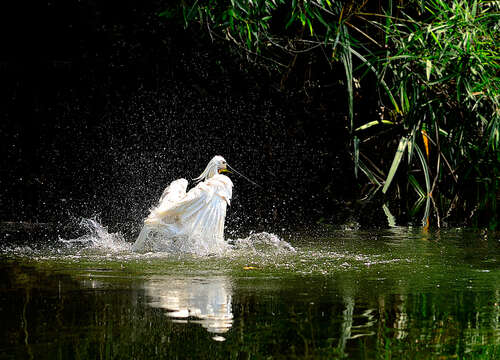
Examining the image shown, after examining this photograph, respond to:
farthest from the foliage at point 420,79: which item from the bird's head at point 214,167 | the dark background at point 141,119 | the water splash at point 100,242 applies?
the water splash at point 100,242

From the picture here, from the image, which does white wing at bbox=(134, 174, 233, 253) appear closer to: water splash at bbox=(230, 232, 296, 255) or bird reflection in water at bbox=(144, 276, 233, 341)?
water splash at bbox=(230, 232, 296, 255)

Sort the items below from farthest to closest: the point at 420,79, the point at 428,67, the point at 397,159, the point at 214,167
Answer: the point at 397,159 < the point at 420,79 < the point at 428,67 < the point at 214,167

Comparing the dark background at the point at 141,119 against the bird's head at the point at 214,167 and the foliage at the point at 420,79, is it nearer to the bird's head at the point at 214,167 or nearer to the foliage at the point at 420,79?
the foliage at the point at 420,79

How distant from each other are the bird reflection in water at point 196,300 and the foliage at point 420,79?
350 centimetres

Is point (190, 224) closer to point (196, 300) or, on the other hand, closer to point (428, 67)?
point (196, 300)

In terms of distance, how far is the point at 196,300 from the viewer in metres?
5.03

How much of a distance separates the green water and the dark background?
180 inches

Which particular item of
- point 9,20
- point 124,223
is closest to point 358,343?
point 124,223

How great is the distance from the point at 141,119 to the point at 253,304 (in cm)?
816

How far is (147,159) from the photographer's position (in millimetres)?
Answer: 12828

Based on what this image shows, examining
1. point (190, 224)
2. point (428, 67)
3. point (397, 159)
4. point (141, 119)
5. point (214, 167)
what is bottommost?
point (190, 224)

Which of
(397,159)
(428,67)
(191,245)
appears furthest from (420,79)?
(191,245)

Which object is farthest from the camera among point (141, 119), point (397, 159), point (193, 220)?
point (141, 119)

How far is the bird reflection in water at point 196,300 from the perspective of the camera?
443 cm
